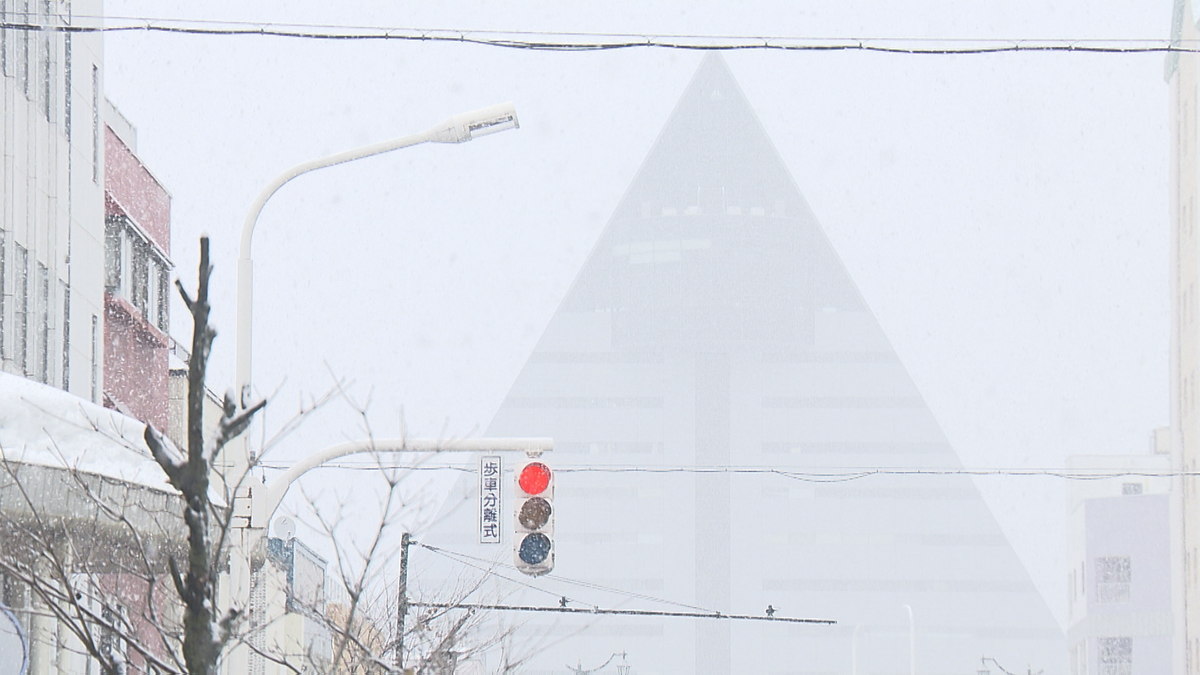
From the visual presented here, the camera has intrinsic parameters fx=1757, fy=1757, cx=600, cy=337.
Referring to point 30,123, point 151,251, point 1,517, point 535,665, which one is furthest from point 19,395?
point 535,665

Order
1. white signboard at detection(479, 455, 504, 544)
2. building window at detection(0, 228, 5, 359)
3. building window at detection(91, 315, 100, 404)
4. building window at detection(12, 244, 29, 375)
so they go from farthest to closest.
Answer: building window at detection(91, 315, 100, 404) → building window at detection(12, 244, 29, 375) → building window at detection(0, 228, 5, 359) → white signboard at detection(479, 455, 504, 544)

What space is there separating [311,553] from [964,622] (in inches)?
5815

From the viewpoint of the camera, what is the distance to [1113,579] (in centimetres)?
10744

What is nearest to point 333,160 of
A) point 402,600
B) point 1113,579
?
point 402,600

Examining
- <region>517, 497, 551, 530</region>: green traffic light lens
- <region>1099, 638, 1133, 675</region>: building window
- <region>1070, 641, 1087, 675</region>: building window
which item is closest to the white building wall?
<region>517, 497, 551, 530</region>: green traffic light lens

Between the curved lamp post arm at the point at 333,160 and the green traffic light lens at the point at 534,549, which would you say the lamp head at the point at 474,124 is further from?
the green traffic light lens at the point at 534,549

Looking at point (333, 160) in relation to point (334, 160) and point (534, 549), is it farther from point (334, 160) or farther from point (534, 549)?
point (534, 549)

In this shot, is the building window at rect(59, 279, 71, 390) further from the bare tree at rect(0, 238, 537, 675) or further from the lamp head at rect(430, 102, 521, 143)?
the lamp head at rect(430, 102, 521, 143)

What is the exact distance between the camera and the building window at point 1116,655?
104 m

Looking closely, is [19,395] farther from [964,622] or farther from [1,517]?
[964,622]

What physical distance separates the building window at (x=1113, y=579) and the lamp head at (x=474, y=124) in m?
97.4

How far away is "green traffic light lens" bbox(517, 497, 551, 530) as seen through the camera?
590 inches

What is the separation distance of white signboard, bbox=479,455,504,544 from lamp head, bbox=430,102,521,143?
19.7ft

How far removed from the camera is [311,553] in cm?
6150
